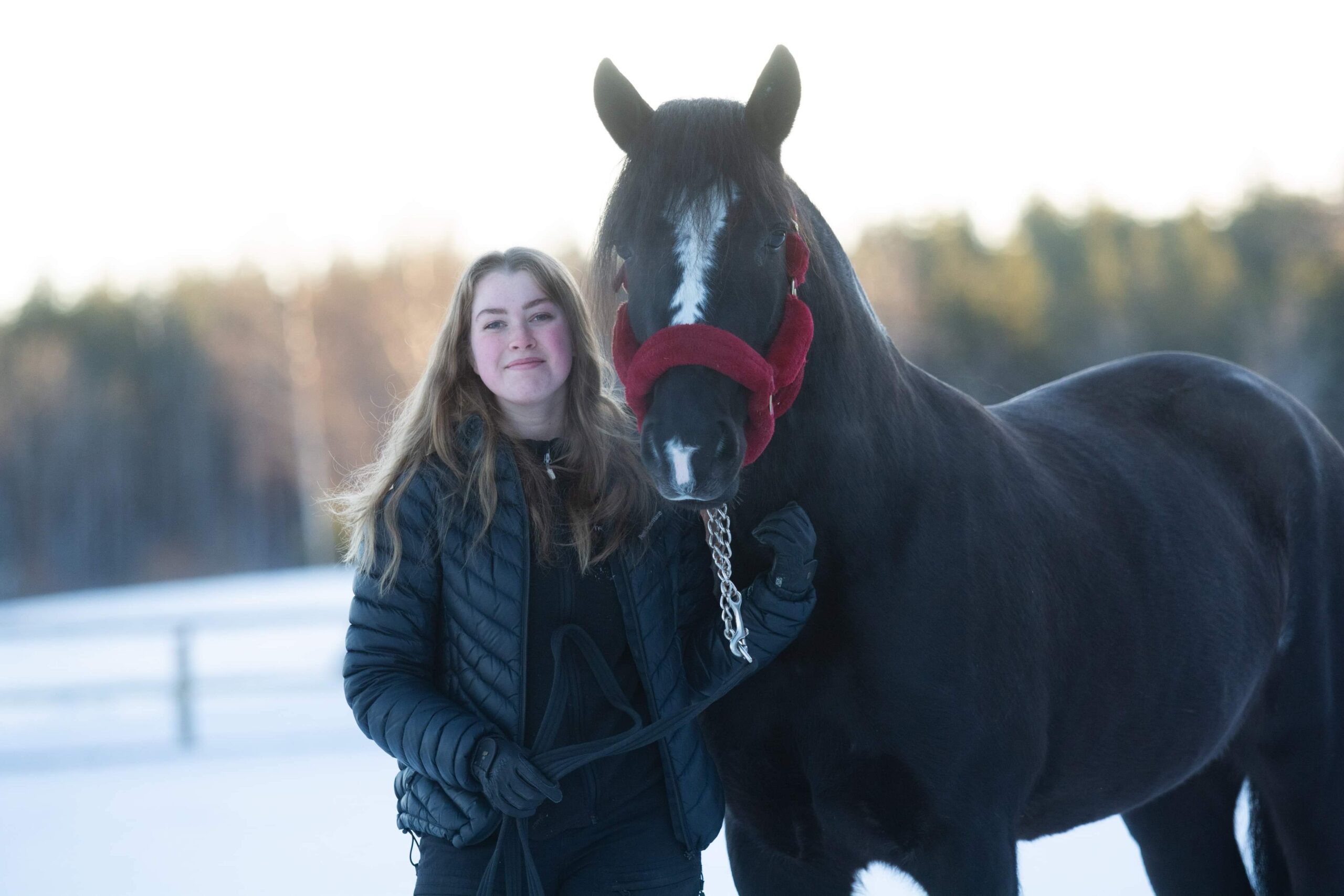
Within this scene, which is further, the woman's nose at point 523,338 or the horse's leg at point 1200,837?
the horse's leg at point 1200,837

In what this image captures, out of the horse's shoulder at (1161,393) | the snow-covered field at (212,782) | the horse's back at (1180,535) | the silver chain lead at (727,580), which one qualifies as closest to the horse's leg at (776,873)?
the snow-covered field at (212,782)

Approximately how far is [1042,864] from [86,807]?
4.32m

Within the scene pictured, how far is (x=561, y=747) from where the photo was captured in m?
1.77

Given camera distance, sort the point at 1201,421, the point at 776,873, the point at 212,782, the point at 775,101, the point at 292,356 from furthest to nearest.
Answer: the point at 292,356, the point at 212,782, the point at 1201,421, the point at 776,873, the point at 775,101

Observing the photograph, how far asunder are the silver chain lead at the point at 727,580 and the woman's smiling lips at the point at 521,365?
41 centimetres

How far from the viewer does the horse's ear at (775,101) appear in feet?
5.70

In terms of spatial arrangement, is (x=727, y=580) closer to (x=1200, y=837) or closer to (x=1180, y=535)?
(x=1180, y=535)

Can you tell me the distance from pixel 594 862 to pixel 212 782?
15.2ft

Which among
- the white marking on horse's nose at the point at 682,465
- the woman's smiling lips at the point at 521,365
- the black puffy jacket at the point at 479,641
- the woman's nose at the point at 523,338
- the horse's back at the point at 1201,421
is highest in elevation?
the woman's nose at the point at 523,338

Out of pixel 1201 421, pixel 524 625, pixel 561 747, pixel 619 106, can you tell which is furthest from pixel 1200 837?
pixel 619 106

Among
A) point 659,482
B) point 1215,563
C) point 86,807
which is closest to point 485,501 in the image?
point 659,482

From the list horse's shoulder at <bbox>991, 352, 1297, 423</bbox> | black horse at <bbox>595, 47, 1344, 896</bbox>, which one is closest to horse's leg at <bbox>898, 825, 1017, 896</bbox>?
black horse at <bbox>595, 47, 1344, 896</bbox>

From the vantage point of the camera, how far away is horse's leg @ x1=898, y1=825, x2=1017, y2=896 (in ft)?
5.94

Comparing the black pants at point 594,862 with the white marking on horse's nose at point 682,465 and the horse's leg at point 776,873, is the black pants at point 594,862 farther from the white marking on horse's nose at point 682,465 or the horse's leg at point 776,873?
the white marking on horse's nose at point 682,465
